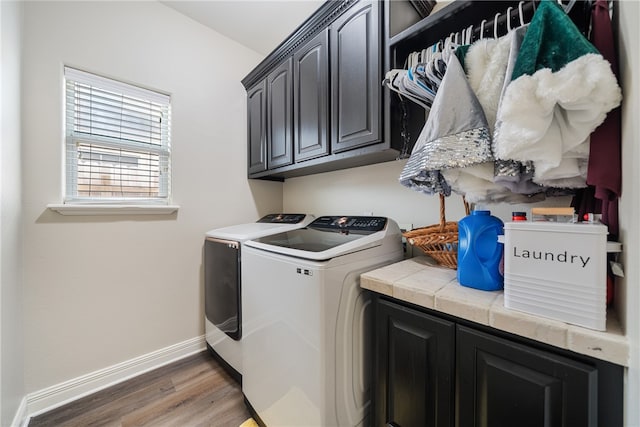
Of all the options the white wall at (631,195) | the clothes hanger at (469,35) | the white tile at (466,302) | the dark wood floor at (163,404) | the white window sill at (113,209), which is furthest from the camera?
the white window sill at (113,209)

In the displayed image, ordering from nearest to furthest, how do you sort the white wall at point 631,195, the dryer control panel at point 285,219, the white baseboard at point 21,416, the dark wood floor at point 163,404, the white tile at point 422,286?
the white wall at point 631,195
the white tile at point 422,286
the white baseboard at point 21,416
the dark wood floor at point 163,404
the dryer control panel at point 285,219

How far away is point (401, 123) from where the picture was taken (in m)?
1.28

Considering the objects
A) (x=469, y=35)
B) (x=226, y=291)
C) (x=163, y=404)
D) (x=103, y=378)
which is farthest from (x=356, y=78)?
(x=103, y=378)

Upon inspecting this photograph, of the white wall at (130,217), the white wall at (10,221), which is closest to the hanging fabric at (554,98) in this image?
the white wall at (10,221)

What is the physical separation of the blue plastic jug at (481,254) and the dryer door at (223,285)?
1251mm

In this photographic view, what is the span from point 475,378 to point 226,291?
4.75 ft

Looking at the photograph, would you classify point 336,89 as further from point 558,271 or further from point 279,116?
point 558,271

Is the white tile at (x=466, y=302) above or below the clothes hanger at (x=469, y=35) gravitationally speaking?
below

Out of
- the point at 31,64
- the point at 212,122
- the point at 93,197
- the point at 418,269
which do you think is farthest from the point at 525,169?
the point at 31,64

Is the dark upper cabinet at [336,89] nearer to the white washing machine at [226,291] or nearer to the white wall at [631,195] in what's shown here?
the white washing machine at [226,291]

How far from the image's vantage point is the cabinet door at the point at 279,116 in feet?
5.96

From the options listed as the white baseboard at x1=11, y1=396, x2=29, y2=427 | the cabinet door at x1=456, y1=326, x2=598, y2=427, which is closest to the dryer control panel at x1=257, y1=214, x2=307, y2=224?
the cabinet door at x1=456, y1=326, x2=598, y2=427

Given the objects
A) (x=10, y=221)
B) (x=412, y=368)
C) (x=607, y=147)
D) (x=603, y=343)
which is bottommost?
(x=412, y=368)

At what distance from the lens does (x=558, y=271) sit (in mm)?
617
